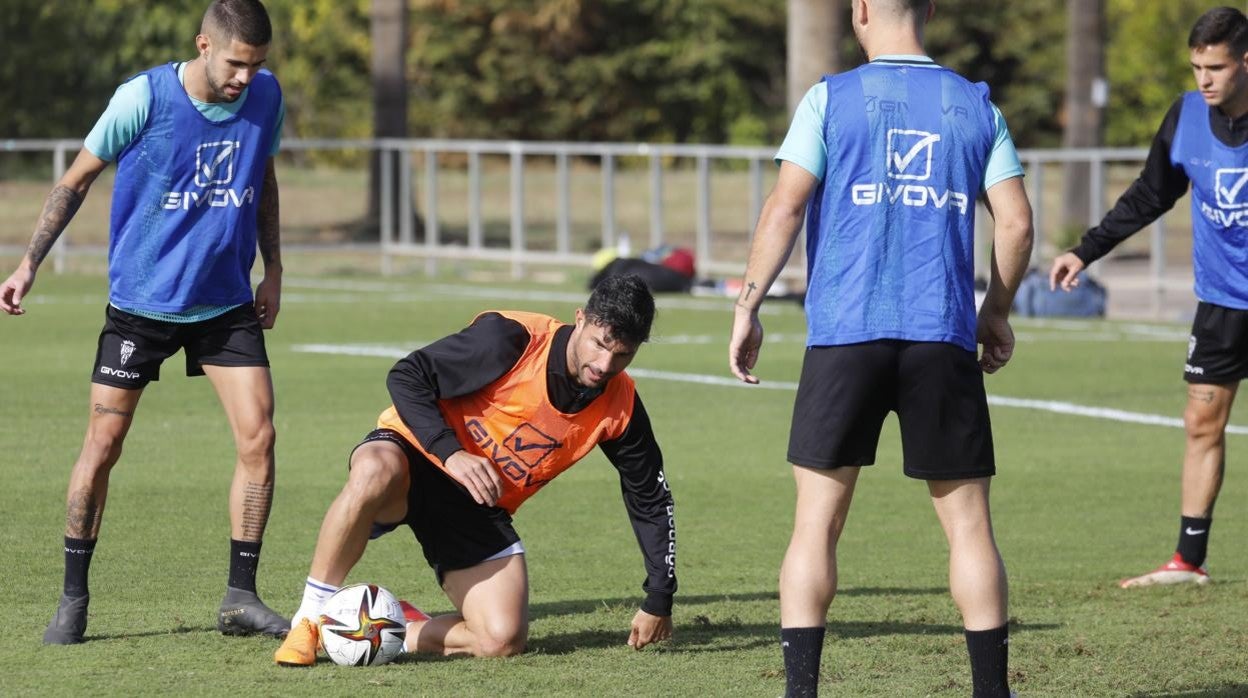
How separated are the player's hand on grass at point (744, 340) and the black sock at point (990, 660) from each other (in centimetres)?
94

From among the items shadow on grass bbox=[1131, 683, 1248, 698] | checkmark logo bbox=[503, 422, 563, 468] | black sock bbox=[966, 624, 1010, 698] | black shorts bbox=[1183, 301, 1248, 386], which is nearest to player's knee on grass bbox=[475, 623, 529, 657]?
checkmark logo bbox=[503, 422, 563, 468]

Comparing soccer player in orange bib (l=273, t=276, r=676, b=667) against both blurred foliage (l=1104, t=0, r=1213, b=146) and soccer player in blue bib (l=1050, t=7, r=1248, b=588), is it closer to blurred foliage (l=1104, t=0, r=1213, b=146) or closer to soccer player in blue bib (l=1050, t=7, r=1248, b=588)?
soccer player in blue bib (l=1050, t=7, r=1248, b=588)

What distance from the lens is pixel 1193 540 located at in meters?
7.94

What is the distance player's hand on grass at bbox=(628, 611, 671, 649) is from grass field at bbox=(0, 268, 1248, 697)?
0.18ft

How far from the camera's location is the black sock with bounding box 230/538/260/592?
21.9 ft

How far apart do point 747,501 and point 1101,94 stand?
2366 cm

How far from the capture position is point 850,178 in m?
5.21

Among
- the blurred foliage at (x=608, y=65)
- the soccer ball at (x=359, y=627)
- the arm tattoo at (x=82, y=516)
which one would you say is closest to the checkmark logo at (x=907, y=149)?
the soccer ball at (x=359, y=627)

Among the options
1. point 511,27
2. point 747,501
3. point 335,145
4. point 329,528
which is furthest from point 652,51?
point 329,528

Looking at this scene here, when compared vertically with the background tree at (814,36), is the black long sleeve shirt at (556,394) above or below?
below

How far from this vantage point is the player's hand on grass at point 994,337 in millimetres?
5516

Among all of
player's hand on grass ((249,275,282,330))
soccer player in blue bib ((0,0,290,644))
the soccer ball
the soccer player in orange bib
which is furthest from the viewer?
player's hand on grass ((249,275,282,330))

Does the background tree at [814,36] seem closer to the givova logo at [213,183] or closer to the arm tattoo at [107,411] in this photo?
the givova logo at [213,183]

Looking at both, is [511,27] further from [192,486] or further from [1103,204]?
[192,486]
